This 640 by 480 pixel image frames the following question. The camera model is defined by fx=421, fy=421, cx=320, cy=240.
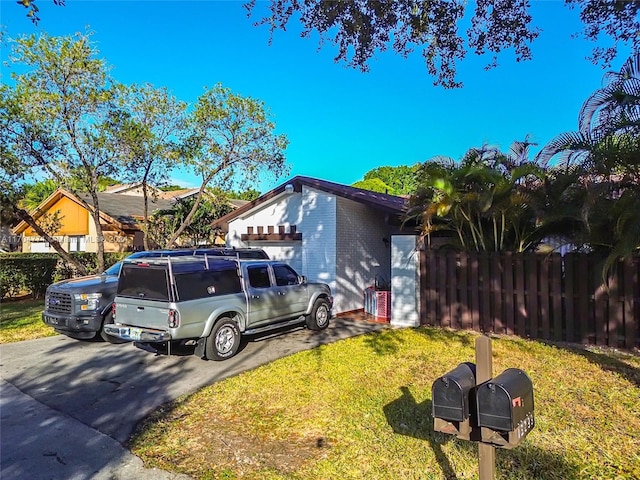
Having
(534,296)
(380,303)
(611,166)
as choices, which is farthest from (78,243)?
(611,166)

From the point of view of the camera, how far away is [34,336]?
9.95 metres

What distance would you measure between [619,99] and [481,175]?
2.63 meters

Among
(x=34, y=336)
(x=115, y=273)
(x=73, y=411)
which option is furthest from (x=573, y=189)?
(x=34, y=336)

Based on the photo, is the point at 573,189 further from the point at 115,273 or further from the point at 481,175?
the point at 115,273

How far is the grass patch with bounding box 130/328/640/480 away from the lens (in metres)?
3.89

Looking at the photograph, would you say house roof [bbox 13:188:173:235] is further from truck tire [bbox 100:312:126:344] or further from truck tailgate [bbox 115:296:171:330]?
truck tailgate [bbox 115:296:171:330]

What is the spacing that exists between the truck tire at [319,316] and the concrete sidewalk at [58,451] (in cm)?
575

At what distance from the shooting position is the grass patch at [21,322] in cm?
A: 998

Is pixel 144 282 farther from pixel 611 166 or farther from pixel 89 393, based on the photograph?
pixel 611 166

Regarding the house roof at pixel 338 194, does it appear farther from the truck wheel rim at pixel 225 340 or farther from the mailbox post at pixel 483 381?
the mailbox post at pixel 483 381

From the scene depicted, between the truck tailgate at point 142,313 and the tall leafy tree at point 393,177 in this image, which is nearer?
the truck tailgate at point 142,313

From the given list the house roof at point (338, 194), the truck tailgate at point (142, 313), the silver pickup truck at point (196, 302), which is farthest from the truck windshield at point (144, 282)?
the house roof at point (338, 194)

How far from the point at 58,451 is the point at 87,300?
16.5 ft

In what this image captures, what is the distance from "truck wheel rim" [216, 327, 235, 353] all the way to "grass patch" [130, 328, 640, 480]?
101 centimetres
